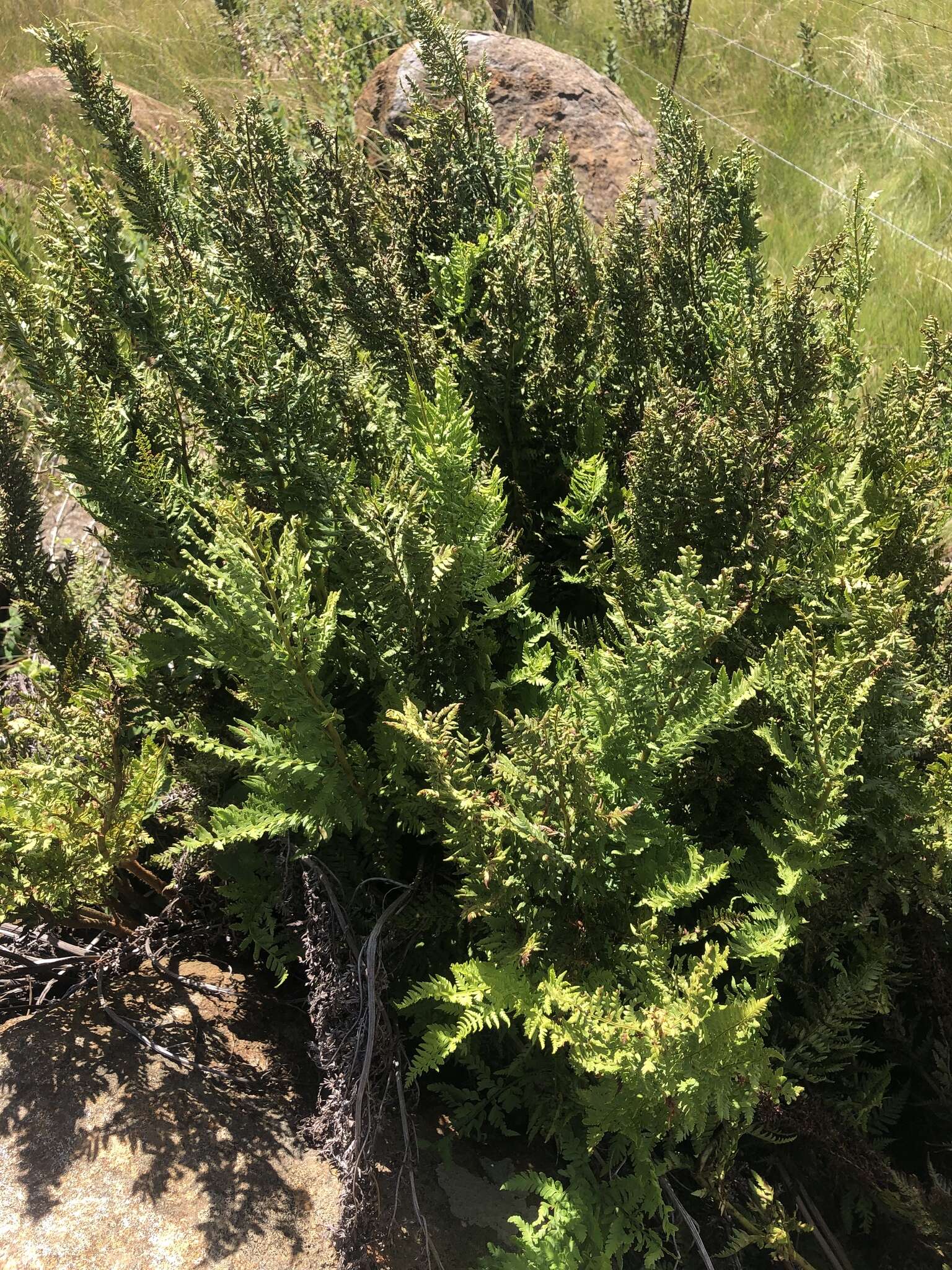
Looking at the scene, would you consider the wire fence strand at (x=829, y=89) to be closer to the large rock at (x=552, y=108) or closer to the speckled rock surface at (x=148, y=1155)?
the large rock at (x=552, y=108)

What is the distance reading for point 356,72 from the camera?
5.98 m

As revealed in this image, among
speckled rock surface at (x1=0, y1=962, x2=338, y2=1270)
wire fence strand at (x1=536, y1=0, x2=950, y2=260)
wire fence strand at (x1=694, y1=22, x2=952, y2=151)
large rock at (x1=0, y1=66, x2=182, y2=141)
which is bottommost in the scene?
speckled rock surface at (x1=0, y1=962, x2=338, y2=1270)

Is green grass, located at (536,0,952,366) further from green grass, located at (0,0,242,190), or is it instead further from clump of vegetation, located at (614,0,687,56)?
green grass, located at (0,0,242,190)

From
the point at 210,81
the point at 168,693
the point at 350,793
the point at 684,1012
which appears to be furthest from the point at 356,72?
the point at 684,1012

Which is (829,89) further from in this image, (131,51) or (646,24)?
(131,51)

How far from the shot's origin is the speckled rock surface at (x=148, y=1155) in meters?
1.69

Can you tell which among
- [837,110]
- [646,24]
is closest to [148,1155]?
[837,110]

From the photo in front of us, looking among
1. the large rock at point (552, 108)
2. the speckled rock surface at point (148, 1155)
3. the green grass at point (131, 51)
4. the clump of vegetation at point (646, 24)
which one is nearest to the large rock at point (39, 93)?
the green grass at point (131, 51)

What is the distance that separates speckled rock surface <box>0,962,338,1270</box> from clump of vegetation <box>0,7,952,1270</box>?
27 centimetres

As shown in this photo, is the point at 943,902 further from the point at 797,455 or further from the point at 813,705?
the point at 797,455

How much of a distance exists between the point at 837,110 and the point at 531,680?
20.0 feet

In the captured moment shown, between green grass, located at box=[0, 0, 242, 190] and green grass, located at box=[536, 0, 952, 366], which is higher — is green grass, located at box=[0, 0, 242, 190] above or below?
below

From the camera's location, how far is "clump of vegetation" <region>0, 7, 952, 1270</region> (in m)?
1.57

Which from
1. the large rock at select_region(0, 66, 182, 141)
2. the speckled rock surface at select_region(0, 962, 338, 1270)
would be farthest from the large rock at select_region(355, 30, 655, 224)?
the speckled rock surface at select_region(0, 962, 338, 1270)
